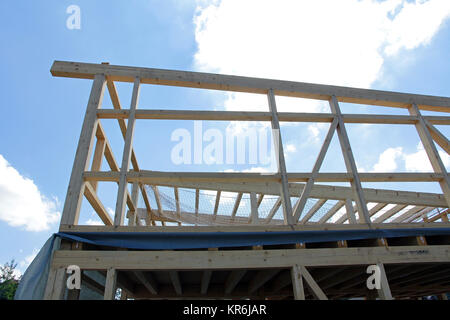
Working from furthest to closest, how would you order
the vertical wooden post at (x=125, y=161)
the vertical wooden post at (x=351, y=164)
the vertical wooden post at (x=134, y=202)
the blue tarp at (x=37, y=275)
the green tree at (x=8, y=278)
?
the green tree at (x=8, y=278) < the vertical wooden post at (x=134, y=202) < the vertical wooden post at (x=351, y=164) < the vertical wooden post at (x=125, y=161) < the blue tarp at (x=37, y=275)

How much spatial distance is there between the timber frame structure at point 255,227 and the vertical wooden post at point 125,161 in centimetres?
1

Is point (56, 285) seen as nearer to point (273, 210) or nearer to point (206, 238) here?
point (206, 238)

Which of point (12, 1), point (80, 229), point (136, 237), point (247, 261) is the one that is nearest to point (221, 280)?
point (247, 261)

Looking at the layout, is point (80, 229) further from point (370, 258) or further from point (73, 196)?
point (370, 258)

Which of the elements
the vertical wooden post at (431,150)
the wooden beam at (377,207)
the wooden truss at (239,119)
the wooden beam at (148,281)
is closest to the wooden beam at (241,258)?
the wooden truss at (239,119)

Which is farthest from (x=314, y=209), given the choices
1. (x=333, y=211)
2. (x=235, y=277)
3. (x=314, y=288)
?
(x=314, y=288)

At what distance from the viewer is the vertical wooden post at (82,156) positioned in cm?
366

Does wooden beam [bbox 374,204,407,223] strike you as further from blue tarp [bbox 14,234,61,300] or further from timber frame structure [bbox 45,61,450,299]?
blue tarp [bbox 14,234,61,300]

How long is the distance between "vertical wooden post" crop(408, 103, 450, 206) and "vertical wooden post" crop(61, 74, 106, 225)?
5.18m

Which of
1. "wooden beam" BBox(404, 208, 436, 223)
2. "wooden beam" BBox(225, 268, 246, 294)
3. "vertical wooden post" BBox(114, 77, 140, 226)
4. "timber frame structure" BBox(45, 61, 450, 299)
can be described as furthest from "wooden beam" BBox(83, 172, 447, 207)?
"vertical wooden post" BBox(114, 77, 140, 226)

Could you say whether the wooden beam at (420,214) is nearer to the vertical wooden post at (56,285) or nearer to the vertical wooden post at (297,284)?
the vertical wooden post at (297,284)

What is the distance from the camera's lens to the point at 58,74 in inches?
190

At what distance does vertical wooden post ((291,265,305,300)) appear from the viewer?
11.2 ft

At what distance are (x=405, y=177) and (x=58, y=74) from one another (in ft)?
18.6
